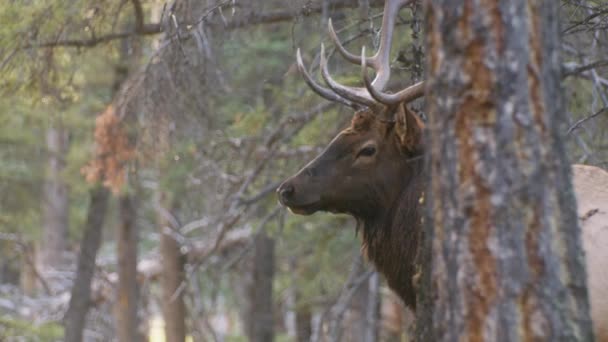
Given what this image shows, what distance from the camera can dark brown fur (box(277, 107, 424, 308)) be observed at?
20.0 feet

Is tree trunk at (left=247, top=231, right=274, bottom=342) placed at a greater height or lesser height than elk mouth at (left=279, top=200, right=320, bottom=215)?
greater

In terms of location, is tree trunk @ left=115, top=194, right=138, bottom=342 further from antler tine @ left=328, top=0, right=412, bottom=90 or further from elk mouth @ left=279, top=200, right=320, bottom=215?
antler tine @ left=328, top=0, right=412, bottom=90

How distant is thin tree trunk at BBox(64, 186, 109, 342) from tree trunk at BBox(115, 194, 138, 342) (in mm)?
427

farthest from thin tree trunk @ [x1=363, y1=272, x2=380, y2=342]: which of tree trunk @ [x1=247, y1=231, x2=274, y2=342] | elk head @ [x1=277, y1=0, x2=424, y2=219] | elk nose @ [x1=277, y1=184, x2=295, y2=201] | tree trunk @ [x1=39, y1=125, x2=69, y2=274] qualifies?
tree trunk @ [x1=39, y1=125, x2=69, y2=274]

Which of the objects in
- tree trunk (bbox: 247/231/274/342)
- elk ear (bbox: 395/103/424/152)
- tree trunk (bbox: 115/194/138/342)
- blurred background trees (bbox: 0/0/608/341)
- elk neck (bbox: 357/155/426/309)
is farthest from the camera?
tree trunk (bbox: 247/231/274/342)

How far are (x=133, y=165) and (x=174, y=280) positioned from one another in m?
7.04

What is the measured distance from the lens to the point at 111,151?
32.4 feet

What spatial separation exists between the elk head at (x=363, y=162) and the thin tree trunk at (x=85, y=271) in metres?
8.55

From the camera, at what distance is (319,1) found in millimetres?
8570

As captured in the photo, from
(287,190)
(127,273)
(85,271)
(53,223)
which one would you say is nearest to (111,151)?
(287,190)

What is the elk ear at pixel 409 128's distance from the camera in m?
5.84

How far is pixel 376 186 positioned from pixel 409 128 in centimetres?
54

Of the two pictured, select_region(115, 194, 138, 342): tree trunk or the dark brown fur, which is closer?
the dark brown fur

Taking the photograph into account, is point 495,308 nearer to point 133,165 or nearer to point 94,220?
point 133,165
